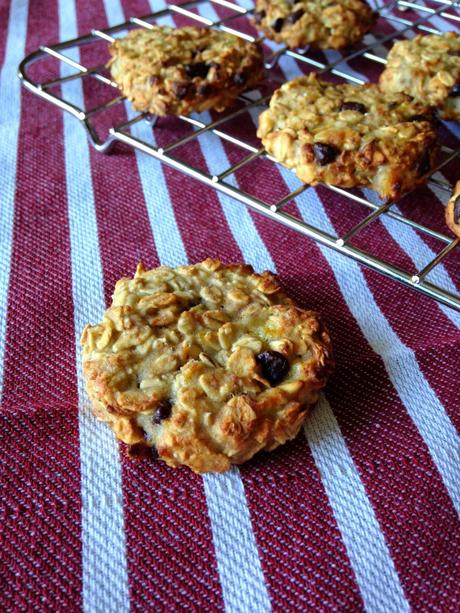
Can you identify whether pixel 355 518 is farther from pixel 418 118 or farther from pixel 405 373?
pixel 418 118

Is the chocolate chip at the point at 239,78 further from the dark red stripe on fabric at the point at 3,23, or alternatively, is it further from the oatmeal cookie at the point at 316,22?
the dark red stripe on fabric at the point at 3,23

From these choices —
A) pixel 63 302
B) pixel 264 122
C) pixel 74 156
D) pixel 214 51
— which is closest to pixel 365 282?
pixel 264 122

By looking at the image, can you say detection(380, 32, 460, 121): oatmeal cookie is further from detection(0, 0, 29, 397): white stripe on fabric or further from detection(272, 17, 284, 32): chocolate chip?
detection(0, 0, 29, 397): white stripe on fabric

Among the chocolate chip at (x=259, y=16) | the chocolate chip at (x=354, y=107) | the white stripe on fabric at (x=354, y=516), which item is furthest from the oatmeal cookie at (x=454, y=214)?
the chocolate chip at (x=259, y=16)

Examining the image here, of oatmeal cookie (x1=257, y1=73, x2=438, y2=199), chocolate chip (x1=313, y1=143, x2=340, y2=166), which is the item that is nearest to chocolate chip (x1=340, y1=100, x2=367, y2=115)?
oatmeal cookie (x1=257, y1=73, x2=438, y2=199)

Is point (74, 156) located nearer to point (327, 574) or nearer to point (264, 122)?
point (264, 122)

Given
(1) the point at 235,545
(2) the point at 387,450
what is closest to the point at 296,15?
(2) the point at 387,450
